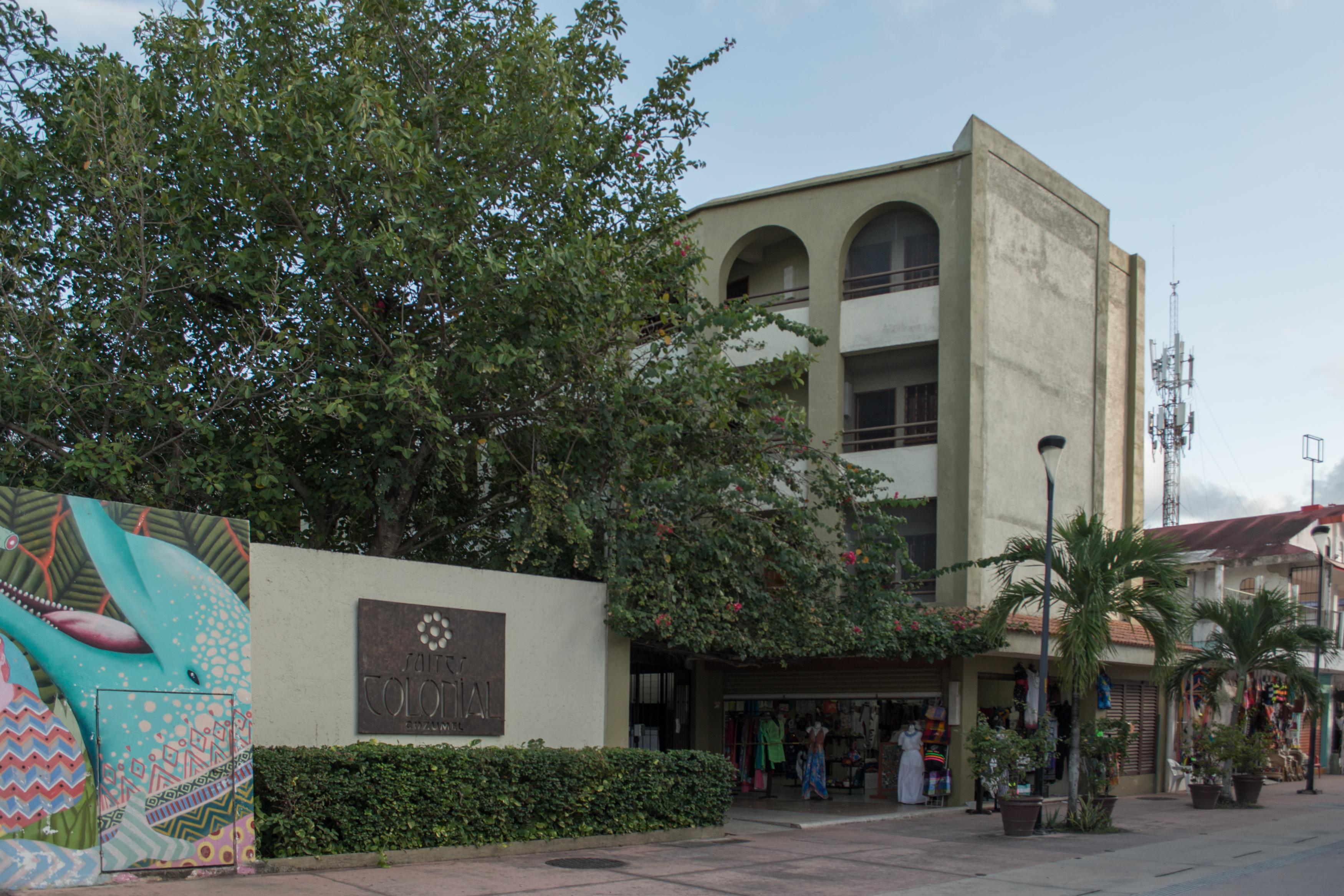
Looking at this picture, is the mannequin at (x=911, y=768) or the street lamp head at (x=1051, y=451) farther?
the mannequin at (x=911, y=768)

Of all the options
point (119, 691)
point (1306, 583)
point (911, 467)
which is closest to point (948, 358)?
point (911, 467)

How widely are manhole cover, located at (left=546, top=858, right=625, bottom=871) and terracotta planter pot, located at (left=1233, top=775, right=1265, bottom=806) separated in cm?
1409

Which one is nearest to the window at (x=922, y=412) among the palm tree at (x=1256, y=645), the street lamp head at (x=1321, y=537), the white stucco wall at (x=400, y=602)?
the palm tree at (x=1256, y=645)

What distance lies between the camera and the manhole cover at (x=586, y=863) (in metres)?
11.9

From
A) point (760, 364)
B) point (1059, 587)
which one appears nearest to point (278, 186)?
point (760, 364)

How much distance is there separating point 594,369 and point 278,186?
4214 millimetres

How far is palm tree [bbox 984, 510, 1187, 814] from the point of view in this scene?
1630 centimetres

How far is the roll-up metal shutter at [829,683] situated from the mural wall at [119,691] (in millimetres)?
13307

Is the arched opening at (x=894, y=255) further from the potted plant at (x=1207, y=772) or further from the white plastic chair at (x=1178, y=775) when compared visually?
the white plastic chair at (x=1178, y=775)

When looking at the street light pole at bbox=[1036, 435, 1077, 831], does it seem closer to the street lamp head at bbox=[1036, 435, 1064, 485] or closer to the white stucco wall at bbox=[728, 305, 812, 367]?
the street lamp head at bbox=[1036, 435, 1064, 485]

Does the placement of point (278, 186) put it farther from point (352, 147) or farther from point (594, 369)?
point (594, 369)

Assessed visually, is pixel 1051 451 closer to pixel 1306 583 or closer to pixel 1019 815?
pixel 1019 815

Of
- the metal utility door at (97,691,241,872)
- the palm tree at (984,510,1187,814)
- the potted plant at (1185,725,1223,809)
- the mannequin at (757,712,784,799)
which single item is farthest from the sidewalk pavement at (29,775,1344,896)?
the mannequin at (757,712,784,799)

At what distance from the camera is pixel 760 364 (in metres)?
16.6
